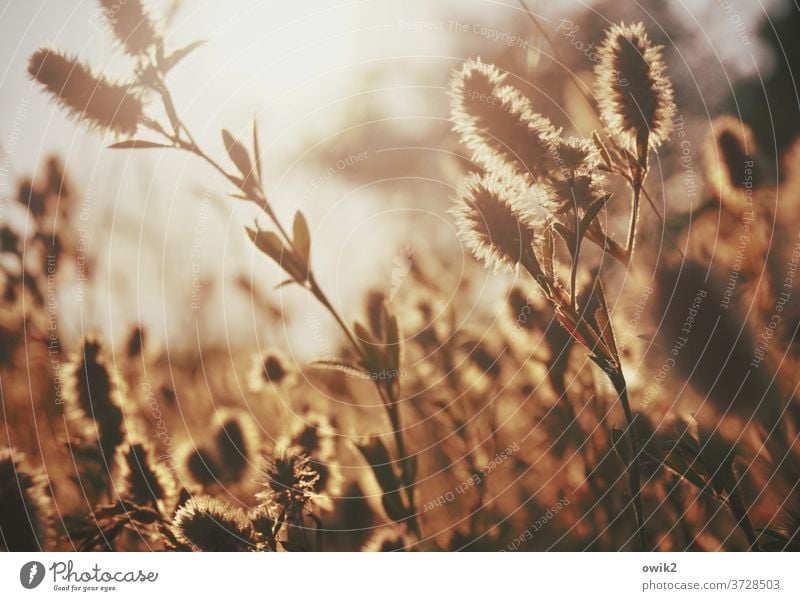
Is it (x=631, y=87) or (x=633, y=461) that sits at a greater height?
(x=631, y=87)

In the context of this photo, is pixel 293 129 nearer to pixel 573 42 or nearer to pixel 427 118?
pixel 427 118

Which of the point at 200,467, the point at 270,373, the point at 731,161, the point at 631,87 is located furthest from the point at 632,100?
the point at 200,467

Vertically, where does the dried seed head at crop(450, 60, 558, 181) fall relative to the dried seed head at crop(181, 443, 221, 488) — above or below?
above

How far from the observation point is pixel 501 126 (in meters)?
0.56

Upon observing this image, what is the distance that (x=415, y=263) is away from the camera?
0.59 meters

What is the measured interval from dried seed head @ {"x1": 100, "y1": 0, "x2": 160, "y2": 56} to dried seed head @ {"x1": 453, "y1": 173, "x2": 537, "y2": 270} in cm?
33

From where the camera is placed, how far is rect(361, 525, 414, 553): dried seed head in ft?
1.93

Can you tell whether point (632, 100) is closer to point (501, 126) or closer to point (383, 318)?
point (501, 126)
